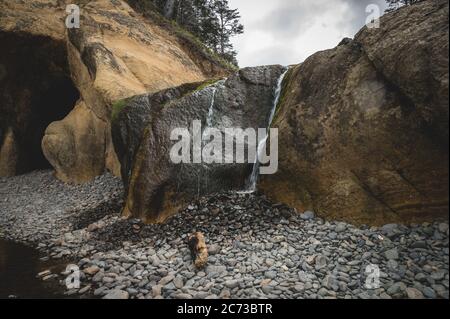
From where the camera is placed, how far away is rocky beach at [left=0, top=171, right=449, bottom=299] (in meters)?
5.76

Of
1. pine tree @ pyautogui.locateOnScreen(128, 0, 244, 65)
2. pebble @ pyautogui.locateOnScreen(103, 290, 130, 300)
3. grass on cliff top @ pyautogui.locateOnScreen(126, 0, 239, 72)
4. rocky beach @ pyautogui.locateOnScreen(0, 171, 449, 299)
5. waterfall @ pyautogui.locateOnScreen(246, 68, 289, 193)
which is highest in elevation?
pine tree @ pyautogui.locateOnScreen(128, 0, 244, 65)

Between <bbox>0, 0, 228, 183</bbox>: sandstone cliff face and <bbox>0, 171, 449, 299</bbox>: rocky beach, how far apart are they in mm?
5691

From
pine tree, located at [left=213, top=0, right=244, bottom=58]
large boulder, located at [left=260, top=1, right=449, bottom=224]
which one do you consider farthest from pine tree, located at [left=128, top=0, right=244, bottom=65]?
large boulder, located at [left=260, top=1, right=449, bottom=224]

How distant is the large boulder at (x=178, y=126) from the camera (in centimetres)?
952

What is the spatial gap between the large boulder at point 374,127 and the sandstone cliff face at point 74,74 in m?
7.94

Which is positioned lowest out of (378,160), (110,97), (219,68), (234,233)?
(234,233)

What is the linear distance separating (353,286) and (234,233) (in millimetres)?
3253

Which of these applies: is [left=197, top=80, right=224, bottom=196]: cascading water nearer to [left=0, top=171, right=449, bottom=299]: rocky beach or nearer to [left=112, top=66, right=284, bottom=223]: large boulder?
[left=112, top=66, right=284, bottom=223]: large boulder

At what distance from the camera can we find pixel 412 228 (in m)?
6.46

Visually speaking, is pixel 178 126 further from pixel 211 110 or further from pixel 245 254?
pixel 245 254

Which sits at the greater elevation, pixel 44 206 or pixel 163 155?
pixel 163 155

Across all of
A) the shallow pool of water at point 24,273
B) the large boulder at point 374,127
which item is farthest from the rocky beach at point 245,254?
the large boulder at point 374,127
